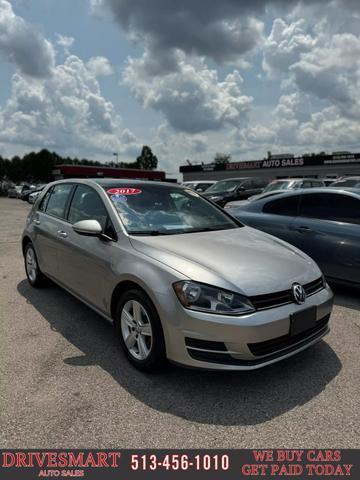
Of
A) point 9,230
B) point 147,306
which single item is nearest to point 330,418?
point 147,306

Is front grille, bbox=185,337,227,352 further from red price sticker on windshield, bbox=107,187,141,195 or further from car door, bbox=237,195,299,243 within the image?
car door, bbox=237,195,299,243

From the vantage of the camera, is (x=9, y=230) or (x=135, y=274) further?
(x=9, y=230)

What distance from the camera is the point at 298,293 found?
9.59 feet

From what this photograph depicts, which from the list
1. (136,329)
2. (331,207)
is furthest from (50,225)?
(331,207)

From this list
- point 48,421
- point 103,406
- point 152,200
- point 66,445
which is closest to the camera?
point 66,445

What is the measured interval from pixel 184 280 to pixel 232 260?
0.51 m

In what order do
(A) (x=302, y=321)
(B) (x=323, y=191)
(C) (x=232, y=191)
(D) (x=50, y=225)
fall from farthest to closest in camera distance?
(C) (x=232, y=191) < (B) (x=323, y=191) < (D) (x=50, y=225) < (A) (x=302, y=321)

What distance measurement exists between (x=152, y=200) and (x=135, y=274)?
1198 mm

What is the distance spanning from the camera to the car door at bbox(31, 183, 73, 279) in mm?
4594

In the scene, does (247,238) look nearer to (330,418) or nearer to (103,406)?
(330,418)

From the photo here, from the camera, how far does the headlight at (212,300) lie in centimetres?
268

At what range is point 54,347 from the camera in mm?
3611

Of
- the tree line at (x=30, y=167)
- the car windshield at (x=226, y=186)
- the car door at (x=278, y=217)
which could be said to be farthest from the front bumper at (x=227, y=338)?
the tree line at (x=30, y=167)

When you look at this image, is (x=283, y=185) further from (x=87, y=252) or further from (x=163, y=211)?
(x=87, y=252)
